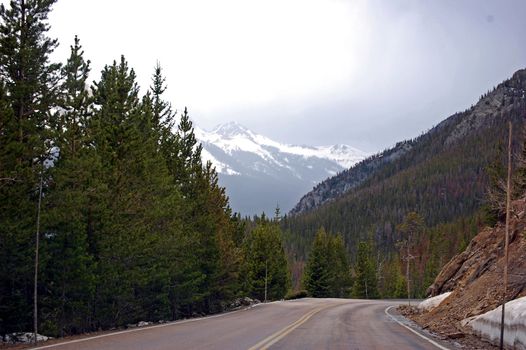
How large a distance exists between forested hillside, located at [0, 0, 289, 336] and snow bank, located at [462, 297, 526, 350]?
12.6 meters

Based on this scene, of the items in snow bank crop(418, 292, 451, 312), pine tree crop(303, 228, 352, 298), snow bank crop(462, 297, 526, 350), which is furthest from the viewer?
pine tree crop(303, 228, 352, 298)

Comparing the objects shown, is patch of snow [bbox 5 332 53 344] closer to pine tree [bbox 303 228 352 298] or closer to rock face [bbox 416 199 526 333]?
rock face [bbox 416 199 526 333]

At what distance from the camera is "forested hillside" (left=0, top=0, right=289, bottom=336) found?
52.5ft

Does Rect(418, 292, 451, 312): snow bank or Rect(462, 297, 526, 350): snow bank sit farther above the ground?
Rect(462, 297, 526, 350): snow bank

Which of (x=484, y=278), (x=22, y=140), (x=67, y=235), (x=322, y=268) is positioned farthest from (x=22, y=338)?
(x=322, y=268)

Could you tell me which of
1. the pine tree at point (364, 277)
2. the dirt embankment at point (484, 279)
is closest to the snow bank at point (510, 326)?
the dirt embankment at point (484, 279)

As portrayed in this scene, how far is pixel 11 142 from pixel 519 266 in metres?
18.8

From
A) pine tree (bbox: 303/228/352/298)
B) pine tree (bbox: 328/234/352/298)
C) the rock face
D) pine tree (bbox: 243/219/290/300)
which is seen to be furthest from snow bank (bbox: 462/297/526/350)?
pine tree (bbox: 328/234/352/298)

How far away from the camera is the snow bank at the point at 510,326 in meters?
12.4

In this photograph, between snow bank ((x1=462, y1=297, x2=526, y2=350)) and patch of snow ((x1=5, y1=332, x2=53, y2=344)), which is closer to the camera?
snow bank ((x1=462, y1=297, x2=526, y2=350))

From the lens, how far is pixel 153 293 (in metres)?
25.1

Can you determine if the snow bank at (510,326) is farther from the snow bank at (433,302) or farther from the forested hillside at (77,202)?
the snow bank at (433,302)

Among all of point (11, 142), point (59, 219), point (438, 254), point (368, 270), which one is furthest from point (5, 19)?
point (438, 254)

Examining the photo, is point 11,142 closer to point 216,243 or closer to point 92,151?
point 92,151
